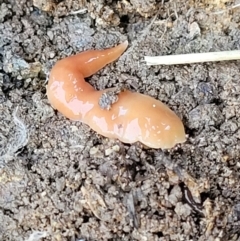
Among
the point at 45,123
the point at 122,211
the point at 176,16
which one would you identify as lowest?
the point at 122,211

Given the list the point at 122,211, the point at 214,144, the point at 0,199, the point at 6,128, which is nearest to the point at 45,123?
the point at 6,128

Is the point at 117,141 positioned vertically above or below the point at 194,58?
below

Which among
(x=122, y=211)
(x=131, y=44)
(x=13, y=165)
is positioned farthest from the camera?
(x=131, y=44)

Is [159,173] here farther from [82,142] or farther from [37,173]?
[37,173]

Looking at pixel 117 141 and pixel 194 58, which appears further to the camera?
pixel 194 58

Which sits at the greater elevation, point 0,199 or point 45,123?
point 45,123

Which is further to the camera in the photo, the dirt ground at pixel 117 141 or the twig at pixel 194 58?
the twig at pixel 194 58
